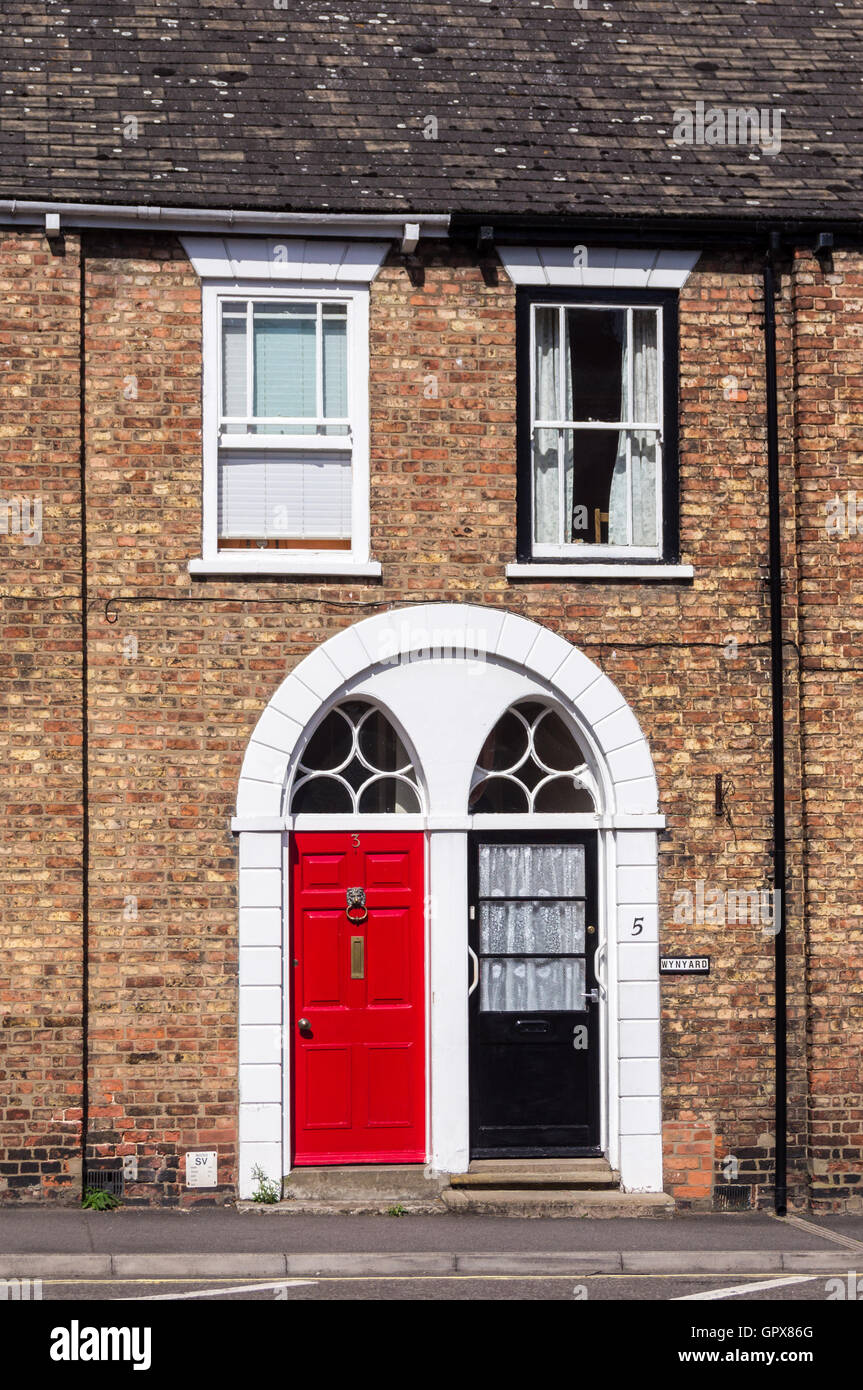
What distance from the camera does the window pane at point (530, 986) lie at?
1201 cm

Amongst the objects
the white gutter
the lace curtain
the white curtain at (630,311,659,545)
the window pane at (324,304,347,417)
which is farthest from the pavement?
the white gutter

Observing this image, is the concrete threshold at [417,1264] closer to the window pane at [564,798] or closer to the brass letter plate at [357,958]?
the brass letter plate at [357,958]

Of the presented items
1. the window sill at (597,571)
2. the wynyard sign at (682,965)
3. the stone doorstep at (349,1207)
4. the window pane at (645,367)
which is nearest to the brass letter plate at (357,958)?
the stone doorstep at (349,1207)

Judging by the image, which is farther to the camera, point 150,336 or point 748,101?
point 748,101

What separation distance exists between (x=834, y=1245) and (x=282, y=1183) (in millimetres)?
3589

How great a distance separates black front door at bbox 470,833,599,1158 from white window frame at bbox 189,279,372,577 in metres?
2.24

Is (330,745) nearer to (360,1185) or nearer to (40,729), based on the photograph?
(40,729)

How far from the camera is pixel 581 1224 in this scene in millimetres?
11109

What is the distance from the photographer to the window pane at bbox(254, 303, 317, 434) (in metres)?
12.0

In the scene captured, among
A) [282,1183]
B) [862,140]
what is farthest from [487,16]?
[282,1183]

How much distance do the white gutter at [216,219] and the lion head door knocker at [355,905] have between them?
4520mm

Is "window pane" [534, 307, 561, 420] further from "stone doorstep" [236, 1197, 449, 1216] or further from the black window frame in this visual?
"stone doorstep" [236, 1197, 449, 1216]

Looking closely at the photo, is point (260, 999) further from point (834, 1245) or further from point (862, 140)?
point (862, 140)

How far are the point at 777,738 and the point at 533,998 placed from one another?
251cm
